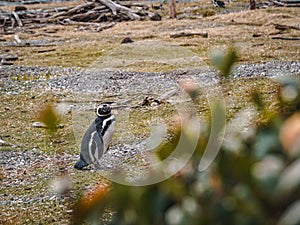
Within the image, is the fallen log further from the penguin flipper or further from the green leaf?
the green leaf

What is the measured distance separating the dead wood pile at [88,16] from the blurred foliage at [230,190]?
19.8 m

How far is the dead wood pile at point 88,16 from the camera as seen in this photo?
69.8 feet

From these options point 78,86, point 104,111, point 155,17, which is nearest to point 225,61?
point 104,111

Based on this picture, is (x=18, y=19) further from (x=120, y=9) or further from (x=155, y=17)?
(x=155, y=17)

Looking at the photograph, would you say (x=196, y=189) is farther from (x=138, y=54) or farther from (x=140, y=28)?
(x=140, y=28)

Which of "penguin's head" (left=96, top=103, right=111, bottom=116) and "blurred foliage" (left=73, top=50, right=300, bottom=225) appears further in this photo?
"penguin's head" (left=96, top=103, right=111, bottom=116)

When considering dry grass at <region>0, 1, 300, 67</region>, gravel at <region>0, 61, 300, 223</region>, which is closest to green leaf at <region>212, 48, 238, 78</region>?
gravel at <region>0, 61, 300, 223</region>

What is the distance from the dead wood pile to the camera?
21266 mm

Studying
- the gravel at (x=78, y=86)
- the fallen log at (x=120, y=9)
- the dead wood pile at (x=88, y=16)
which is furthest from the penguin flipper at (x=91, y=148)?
the fallen log at (x=120, y=9)

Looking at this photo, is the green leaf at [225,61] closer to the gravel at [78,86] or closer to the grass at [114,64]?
the grass at [114,64]

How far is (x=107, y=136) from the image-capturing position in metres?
6.25

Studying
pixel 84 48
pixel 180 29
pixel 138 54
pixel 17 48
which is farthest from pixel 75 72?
pixel 180 29

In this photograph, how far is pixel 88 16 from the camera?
21.7 m

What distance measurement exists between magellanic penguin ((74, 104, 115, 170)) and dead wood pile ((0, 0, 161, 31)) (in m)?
14.3
